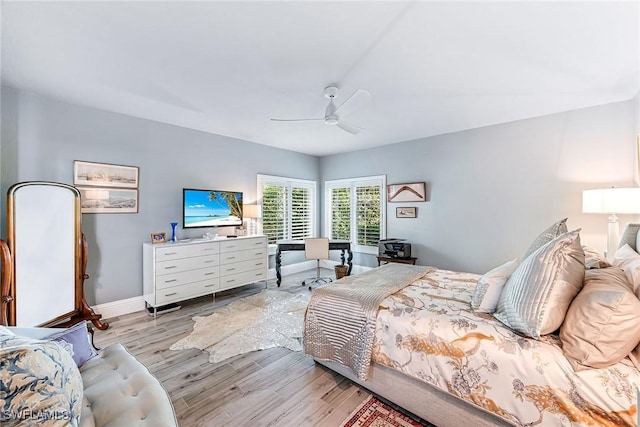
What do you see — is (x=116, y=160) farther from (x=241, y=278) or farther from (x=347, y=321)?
(x=347, y=321)

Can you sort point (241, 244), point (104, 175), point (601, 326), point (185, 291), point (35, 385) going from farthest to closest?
point (241, 244)
point (185, 291)
point (104, 175)
point (601, 326)
point (35, 385)

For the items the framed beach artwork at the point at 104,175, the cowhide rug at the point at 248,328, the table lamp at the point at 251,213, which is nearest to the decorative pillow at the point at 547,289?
the cowhide rug at the point at 248,328

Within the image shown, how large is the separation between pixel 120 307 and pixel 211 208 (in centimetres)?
179

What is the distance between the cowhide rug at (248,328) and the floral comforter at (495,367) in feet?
4.34

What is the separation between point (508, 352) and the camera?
52.9 inches

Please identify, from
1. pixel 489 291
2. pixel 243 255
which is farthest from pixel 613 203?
pixel 243 255

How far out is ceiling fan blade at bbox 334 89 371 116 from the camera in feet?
7.34

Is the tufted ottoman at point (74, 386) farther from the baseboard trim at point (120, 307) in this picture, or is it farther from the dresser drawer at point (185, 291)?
the baseboard trim at point (120, 307)

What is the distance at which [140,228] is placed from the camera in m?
3.63

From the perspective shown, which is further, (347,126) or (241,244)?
(241,244)

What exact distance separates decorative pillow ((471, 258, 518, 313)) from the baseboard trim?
13.1 feet

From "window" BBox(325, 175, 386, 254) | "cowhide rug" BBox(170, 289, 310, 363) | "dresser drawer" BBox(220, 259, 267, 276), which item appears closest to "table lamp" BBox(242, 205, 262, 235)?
"dresser drawer" BBox(220, 259, 267, 276)

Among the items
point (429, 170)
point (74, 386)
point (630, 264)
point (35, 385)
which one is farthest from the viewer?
point (429, 170)

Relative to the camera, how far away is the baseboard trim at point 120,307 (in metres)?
3.30
